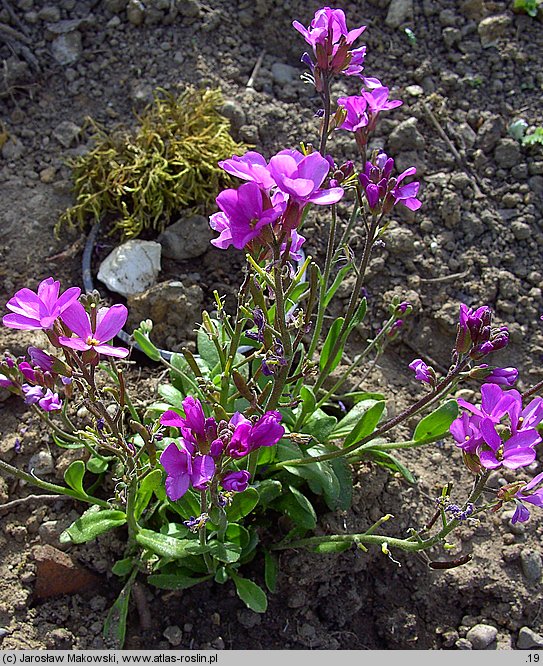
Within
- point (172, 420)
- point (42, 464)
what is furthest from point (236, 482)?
point (42, 464)

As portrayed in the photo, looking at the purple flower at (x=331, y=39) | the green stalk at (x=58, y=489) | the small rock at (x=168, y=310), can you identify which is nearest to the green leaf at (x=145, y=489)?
the green stalk at (x=58, y=489)

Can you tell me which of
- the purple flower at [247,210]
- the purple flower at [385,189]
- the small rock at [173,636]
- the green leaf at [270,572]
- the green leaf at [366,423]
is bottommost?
the small rock at [173,636]

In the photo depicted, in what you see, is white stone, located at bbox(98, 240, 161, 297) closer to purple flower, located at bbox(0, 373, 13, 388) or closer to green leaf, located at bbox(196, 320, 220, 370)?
green leaf, located at bbox(196, 320, 220, 370)

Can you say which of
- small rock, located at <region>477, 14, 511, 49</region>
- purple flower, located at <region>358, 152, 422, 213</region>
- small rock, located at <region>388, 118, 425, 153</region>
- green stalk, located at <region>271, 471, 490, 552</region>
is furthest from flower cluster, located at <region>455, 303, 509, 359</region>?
small rock, located at <region>477, 14, 511, 49</region>

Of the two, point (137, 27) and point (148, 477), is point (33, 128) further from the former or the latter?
point (148, 477)

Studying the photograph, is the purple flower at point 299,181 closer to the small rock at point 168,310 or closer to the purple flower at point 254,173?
the purple flower at point 254,173
